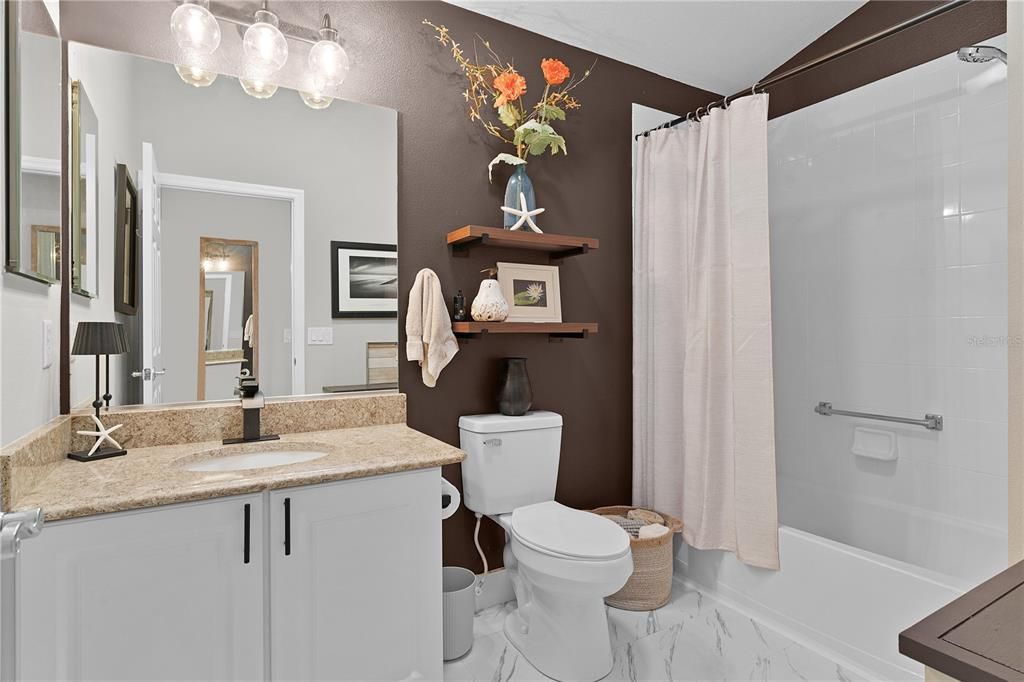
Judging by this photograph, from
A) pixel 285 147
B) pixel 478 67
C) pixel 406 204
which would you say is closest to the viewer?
pixel 285 147

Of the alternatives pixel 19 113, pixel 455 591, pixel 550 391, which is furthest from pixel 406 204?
pixel 455 591

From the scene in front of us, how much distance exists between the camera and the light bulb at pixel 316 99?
2.07 m

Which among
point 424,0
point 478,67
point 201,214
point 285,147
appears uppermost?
point 424,0

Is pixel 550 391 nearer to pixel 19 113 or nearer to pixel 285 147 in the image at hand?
pixel 285 147

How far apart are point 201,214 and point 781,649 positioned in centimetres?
252

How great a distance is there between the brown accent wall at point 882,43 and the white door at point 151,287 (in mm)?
2935

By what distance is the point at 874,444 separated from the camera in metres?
2.63

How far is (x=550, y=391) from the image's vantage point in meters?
2.66

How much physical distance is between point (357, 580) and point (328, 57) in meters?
1.72

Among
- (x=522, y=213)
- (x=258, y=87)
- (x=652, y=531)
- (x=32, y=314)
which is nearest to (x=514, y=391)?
(x=522, y=213)

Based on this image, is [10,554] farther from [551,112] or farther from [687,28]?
[687,28]

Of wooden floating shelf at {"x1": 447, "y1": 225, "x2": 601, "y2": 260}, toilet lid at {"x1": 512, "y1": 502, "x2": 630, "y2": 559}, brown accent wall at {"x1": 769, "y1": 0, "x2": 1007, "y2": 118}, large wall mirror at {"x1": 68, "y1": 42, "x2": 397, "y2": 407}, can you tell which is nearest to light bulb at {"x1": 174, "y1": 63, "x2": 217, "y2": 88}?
large wall mirror at {"x1": 68, "y1": 42, "x2": 397, "y2": 407}

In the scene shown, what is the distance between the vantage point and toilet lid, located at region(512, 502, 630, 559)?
6.12ft

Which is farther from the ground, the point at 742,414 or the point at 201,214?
the point at 201,214
